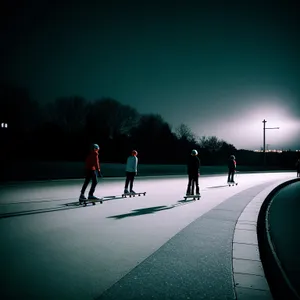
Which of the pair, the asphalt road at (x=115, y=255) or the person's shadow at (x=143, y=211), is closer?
the asphalt road at (x=115, y=255)

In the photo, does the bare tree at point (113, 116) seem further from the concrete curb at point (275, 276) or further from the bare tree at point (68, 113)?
the concrete curb at point (275, 276)

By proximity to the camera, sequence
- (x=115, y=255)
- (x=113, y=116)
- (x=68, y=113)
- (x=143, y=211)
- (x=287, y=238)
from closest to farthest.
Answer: (x=115, y=255) → (x=287, y=238) → (x=143, y=211) → (x=68, y=113) → (x=113, y=116)

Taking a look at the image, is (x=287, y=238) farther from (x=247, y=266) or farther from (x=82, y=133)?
(x=82, y=133)

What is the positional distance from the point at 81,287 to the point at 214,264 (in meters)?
1.89

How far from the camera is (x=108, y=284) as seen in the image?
322cm

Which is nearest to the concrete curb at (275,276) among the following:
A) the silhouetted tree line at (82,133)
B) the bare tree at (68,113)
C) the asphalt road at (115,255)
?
the asphalt road at (115,255)

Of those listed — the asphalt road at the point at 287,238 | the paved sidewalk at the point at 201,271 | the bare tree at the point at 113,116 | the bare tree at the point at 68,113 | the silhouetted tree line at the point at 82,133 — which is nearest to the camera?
the paved sidewalk at the point at 201,271

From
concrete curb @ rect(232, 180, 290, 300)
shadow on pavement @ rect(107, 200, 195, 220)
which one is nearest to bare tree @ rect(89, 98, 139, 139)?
shadow on pavement @ rect(107, 200, 195, 220)

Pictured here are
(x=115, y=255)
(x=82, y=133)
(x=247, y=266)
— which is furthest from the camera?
(x=82, y=133)

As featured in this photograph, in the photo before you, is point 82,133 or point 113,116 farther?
point 113,116

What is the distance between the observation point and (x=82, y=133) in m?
45.5

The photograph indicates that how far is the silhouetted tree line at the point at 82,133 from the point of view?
3503 cm

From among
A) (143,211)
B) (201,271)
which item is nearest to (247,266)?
(201,271)

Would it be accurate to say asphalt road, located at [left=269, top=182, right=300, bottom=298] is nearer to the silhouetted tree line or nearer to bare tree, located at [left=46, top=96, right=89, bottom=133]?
the silhouetted tree line
